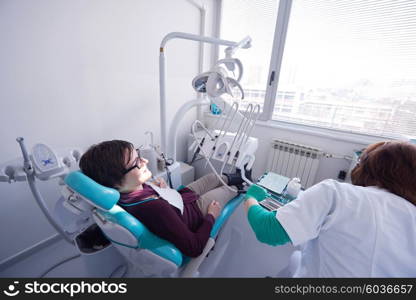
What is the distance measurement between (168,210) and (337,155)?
1.72m

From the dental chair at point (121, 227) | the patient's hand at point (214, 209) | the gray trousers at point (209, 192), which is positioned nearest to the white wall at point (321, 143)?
the gray trousers at point (209, 192)

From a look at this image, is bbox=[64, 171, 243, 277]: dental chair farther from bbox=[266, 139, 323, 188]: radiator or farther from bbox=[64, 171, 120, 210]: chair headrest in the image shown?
bbox=[266, 139, 323, 188]: radiator

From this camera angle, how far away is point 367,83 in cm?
159

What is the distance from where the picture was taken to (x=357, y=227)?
1.79 feet

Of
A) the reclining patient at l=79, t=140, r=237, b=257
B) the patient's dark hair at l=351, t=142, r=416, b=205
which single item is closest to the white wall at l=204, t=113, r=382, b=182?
the patient's dark hair at l=351, t=142, r=416, b=205

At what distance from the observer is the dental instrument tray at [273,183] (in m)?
1.13

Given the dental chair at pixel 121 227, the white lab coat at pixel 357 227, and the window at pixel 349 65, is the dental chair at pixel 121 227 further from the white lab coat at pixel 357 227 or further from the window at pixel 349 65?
the window at pixel 349 65

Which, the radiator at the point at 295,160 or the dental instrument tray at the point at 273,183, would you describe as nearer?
the dental instrument tray at the point at 273,183

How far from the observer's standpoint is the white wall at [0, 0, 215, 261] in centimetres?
104

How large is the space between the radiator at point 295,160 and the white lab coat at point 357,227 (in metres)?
1.31

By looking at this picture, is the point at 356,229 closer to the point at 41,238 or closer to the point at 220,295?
the point at 220,295

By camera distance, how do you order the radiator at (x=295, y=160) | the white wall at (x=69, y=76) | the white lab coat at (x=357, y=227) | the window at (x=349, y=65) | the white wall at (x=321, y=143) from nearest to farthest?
the white lab coat at (x=357, y=227)
the white wall at (x=69, y=76)
the window at (x=349, y=65)
the white wall at (x=321, y=143)
the radiator at (x=295, y=160)

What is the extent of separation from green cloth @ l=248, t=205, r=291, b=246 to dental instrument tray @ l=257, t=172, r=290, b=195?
45 centimetres

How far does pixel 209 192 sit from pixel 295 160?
106cm
